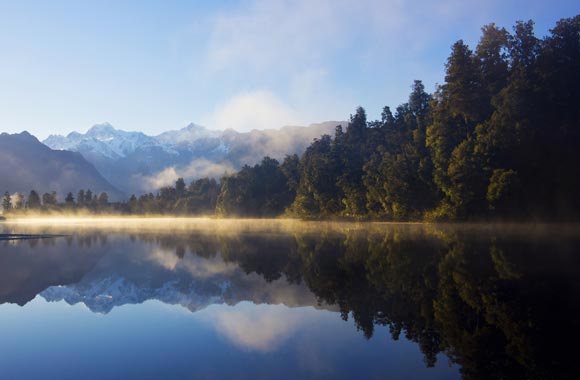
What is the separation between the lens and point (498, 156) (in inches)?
2537

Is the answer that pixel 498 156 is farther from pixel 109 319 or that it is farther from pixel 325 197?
pixel 109 319

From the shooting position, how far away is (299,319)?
624 inches

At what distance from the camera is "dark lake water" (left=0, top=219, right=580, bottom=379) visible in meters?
10.9

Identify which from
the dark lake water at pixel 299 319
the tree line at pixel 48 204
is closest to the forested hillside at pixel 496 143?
the dark lake water at pixel 299 319

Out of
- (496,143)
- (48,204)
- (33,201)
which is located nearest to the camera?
(496,143)

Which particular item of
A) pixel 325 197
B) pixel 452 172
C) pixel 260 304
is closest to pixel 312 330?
pixel 260 304

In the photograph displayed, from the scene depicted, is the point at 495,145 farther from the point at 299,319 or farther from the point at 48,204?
the point at 48,204

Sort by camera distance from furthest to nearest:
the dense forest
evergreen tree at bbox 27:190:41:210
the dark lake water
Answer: evergreen tree at bbox 27:190:41:210 → the dense forest → the dark lake water

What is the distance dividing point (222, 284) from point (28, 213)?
7239 inches

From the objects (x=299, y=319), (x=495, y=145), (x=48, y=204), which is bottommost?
(x=299, y=319)

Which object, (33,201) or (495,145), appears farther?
(33,201)

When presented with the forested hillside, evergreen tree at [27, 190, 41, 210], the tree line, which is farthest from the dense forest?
evergreen tree at [27, 190, 41, 210]

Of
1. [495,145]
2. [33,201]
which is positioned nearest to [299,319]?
[495,145]

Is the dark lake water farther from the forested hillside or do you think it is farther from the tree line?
the tree line
